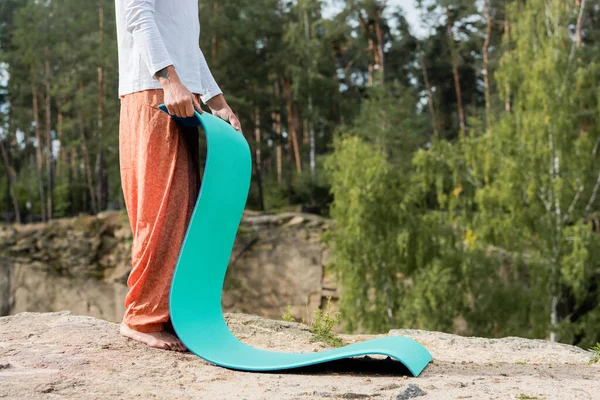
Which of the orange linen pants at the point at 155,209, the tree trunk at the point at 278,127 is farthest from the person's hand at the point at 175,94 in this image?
the tree trunk at the point at 278,127

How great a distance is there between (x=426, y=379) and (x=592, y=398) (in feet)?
1.84

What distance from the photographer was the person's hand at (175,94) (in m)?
2.80

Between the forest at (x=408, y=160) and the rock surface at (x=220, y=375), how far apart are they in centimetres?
851

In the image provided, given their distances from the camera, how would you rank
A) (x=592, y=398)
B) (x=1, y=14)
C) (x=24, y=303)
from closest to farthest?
(x=592, y=398), (x=24, y=303), (x=1, y=14)

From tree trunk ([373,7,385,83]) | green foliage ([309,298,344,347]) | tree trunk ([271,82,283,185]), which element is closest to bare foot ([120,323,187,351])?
green foliage ([309,298,344,347])

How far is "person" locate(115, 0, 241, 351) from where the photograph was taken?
283 centimetres

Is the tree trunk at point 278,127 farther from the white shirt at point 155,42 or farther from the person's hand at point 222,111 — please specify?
the white shirt at point 155,42

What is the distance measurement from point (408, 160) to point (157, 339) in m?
15.3

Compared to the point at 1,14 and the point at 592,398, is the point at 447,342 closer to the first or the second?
the point at 592,398

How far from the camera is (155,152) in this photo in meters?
2.94

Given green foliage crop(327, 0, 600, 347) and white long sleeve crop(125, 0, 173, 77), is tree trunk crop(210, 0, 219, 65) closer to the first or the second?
green foliage crop(327, 0, 600, 347)

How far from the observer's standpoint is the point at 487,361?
3.23 metres

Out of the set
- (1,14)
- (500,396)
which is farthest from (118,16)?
(1,14)

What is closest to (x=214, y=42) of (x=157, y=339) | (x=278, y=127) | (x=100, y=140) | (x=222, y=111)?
(x=100, y=140)
